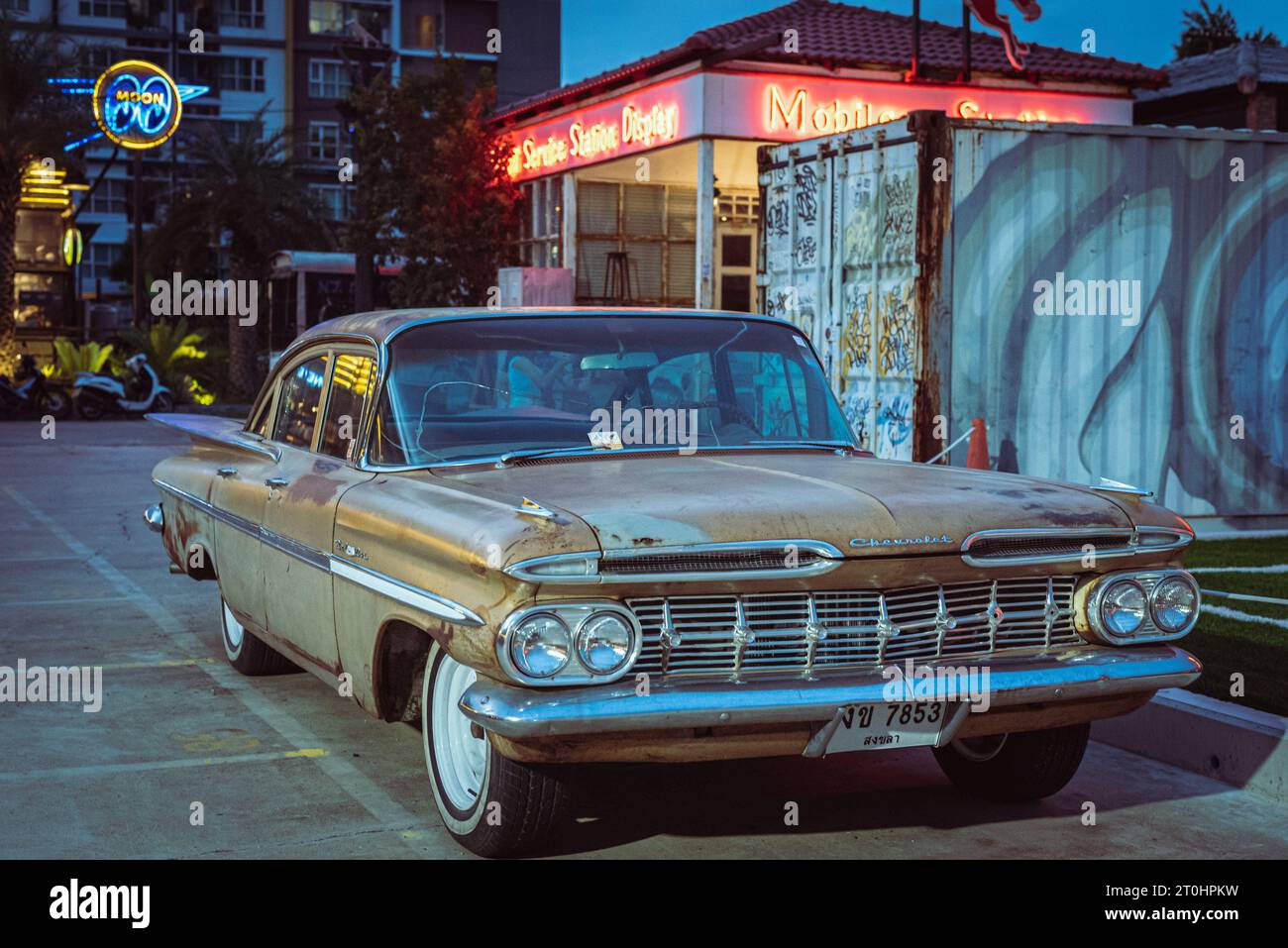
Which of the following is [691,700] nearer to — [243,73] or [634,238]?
[634,238]

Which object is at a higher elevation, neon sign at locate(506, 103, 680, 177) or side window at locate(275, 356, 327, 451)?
neon sign at locate(506, 103, 680, 177)

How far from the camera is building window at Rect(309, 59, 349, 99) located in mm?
78062

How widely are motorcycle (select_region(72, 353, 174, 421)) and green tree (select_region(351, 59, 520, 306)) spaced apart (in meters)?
4.83

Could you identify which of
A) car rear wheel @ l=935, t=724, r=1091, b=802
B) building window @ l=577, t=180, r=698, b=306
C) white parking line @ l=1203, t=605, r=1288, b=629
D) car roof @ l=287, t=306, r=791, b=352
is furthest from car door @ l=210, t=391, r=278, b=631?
building window @ l=577, t=180, r=698, b=306

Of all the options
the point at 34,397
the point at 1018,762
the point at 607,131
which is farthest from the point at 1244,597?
the point at 34,397

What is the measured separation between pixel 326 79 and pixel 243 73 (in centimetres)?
390

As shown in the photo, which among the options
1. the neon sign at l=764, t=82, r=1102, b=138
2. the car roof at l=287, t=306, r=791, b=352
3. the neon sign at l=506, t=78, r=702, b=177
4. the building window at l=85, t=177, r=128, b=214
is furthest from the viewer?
the building window at l=85, t=177, r=128, b=214

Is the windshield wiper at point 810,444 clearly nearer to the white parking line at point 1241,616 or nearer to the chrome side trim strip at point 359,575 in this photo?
the chrome side trim strip at point 359,575

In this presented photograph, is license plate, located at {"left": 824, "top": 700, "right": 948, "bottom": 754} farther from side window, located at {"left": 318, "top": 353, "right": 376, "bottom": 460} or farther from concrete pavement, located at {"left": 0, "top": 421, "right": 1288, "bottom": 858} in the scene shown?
side window, located at {"left": 318, "top": 353, "right": 376, "bottom": 460}

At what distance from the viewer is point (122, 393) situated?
2889cm

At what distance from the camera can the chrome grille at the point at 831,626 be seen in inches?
171

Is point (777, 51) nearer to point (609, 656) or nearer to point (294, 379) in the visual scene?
point (294, 379)

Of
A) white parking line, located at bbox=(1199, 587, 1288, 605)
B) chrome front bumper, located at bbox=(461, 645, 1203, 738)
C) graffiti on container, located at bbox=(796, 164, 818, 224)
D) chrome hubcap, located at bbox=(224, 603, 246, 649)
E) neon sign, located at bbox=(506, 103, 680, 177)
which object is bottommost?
white parking line, located at bbox=(1199, 587, 1288, 605)

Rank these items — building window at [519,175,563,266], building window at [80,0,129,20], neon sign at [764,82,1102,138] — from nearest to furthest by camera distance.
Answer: neon sign at [764,82,1102,138] → building window at [519,175,563,266] → building window at [80,0,129,20]
